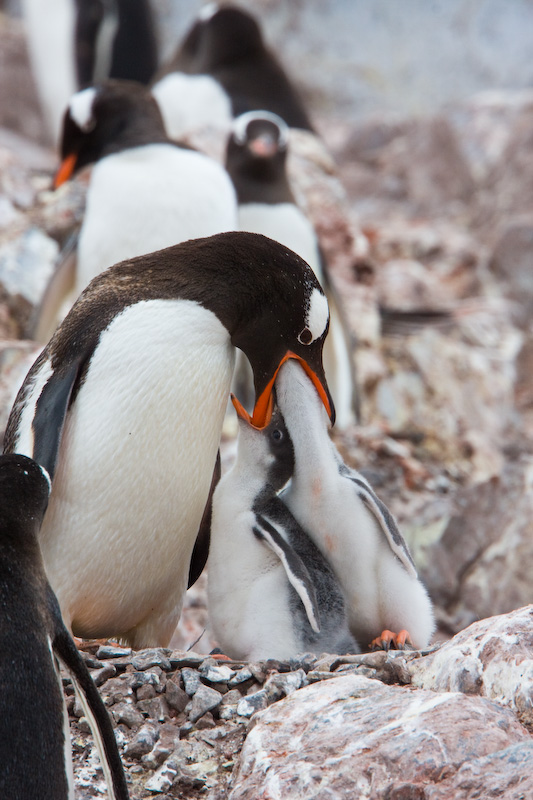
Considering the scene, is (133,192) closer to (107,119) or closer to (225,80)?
(107,119)

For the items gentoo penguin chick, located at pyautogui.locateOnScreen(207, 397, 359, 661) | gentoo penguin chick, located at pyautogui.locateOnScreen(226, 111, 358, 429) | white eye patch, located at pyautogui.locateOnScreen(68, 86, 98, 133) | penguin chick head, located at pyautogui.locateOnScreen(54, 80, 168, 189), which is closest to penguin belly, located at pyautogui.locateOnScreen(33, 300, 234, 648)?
gentoo penguin chick, located at pyautogui.locateOnScreen(207, 397, 359, 661)

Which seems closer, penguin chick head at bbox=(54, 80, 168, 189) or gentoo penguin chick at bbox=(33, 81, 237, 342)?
gentoo penguin chick at bbox=(33, 81, 237, 342)

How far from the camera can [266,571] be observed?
2066mm

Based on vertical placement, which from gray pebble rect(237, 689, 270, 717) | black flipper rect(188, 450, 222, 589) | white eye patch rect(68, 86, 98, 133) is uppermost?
white eye patch rect(68, 86, 98, 133)

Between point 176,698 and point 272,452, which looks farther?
point 272,452

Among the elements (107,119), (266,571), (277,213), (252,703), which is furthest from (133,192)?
(252,703)

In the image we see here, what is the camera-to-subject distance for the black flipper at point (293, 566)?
1.90 m

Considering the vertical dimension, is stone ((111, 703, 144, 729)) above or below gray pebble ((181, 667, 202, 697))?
above

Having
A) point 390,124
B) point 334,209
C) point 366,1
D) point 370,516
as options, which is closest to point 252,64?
point 334,209

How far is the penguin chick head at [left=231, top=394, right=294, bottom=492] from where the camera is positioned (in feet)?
7.16

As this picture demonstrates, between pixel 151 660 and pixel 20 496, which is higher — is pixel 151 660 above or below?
below

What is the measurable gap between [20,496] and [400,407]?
12.1 ft

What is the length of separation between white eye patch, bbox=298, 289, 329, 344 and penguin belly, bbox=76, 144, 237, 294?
122 centimetres

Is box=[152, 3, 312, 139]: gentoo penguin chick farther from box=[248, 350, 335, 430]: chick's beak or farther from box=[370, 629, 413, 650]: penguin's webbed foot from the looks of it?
box=[370, 629, 413, 650]: penguin's webbed foot
